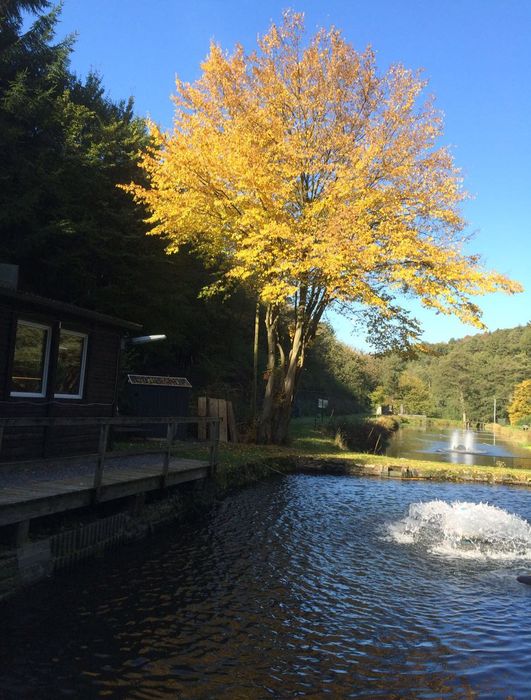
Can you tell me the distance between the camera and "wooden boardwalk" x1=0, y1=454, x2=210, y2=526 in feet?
18.8

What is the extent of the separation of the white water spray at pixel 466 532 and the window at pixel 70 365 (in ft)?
20.5

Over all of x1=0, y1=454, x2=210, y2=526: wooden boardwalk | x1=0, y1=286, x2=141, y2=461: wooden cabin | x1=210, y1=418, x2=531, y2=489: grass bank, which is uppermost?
x1=0, y1=286, x2=141, y2=461: wooden cabin

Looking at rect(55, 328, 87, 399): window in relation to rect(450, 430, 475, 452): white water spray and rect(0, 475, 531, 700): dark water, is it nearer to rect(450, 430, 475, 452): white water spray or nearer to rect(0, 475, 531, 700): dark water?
rect(0, 475, 531, 700): dark water

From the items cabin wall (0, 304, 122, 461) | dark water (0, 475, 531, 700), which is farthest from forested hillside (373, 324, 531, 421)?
dark water (0, 475, 531, 700)

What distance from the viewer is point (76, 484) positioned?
695 cm

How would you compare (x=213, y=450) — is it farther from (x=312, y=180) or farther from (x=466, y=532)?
(x=312, y=180)

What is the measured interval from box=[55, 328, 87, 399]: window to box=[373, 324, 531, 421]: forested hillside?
64424 mm

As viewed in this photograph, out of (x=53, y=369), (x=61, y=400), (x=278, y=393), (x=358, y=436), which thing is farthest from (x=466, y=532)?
(x=358, y=436)

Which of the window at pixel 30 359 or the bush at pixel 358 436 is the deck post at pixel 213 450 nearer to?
the window at pixel 30 359

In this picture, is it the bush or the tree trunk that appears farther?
the bush

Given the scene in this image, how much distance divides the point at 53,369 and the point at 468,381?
95529mm

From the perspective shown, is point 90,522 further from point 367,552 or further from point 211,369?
point 211,369

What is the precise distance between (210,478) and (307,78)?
11958mm

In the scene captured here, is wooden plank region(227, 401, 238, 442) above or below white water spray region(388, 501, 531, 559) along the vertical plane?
above
